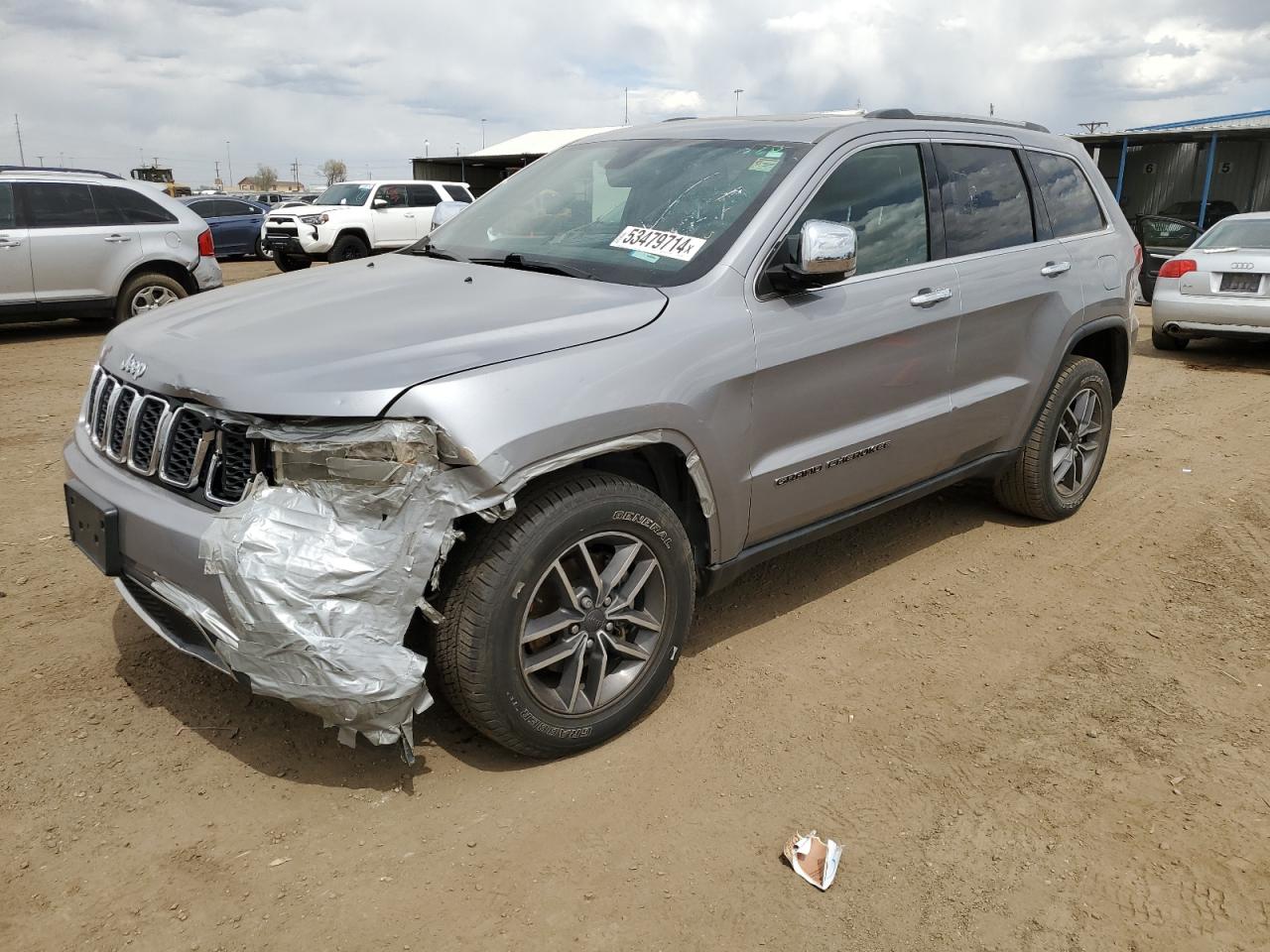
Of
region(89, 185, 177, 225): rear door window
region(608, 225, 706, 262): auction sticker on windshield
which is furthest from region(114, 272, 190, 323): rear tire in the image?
region(608, 225, 706, 262): auction sticker on windshield

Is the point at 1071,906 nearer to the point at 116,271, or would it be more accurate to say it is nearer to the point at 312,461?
the point at 312,461

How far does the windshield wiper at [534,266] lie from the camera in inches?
136

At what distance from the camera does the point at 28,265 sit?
1019 centimetres

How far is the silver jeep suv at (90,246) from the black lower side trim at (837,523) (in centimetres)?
862

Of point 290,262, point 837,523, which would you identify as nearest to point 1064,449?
point 837,523

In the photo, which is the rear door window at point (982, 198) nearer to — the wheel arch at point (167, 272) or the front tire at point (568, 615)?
the front tire at point (568, 615)

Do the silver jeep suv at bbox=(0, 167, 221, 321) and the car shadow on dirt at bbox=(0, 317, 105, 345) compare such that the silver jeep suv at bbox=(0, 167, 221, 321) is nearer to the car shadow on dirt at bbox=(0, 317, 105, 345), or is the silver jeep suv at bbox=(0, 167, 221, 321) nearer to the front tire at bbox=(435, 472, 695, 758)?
the car shadow on dirt at bbox=(0, 317, 105, 345)

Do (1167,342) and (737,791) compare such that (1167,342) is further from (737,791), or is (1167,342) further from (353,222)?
(353,222)

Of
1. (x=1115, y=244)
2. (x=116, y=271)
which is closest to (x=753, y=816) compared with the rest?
(x=1115, y=244)

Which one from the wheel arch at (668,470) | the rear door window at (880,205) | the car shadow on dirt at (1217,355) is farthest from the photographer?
the car shadow on dirt at (1217,355)

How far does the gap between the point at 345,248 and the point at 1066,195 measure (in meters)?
16.2

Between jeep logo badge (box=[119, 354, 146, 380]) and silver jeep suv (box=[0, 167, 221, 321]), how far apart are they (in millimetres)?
7864

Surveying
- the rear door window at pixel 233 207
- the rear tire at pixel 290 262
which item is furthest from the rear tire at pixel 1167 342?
the rear door window at pixel 233 207

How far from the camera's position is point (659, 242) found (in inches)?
137
